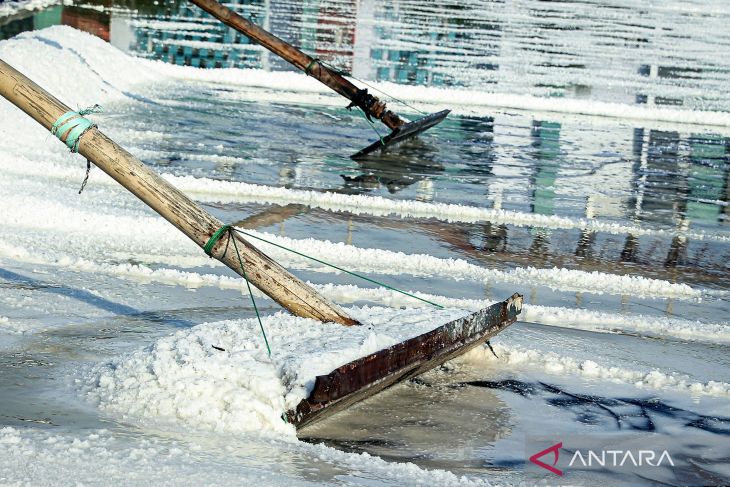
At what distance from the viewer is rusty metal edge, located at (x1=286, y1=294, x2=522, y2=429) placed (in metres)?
4.36

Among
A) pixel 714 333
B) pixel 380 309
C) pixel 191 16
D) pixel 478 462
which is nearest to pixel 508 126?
pixel 714 333

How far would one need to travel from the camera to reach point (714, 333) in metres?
6.58

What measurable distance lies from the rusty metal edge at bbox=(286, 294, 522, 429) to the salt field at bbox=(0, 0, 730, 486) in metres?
0.12

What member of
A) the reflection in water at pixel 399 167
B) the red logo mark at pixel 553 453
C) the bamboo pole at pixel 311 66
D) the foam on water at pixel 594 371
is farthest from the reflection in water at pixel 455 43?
the red logo mark at pixel 553 453

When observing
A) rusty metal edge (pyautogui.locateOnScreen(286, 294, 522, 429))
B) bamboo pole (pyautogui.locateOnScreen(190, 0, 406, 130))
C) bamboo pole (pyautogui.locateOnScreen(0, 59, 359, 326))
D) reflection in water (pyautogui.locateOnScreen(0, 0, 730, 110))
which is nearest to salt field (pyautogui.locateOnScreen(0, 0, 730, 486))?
rusty metal edge (pyautogui.locateOnScreen(286, 294, 522, 429))

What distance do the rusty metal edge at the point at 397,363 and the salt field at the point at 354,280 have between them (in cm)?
12

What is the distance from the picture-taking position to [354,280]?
7152 millimetres

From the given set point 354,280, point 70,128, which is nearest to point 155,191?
point 70,128

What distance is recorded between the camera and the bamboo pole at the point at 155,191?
16.4ft

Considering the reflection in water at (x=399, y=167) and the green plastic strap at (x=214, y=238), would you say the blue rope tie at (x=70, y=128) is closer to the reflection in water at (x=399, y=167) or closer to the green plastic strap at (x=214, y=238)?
the green plastic strap at (x=214, y=238)

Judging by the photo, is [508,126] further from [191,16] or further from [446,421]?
[191,16]

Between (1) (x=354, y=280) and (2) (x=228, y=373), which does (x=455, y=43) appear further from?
(2) (x=228, y=373)

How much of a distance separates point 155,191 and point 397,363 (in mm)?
1373

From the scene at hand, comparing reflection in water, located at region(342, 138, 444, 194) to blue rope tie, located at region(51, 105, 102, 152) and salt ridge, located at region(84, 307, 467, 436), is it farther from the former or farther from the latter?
blue rope tie, located at region(51, 105, 102, 152)
